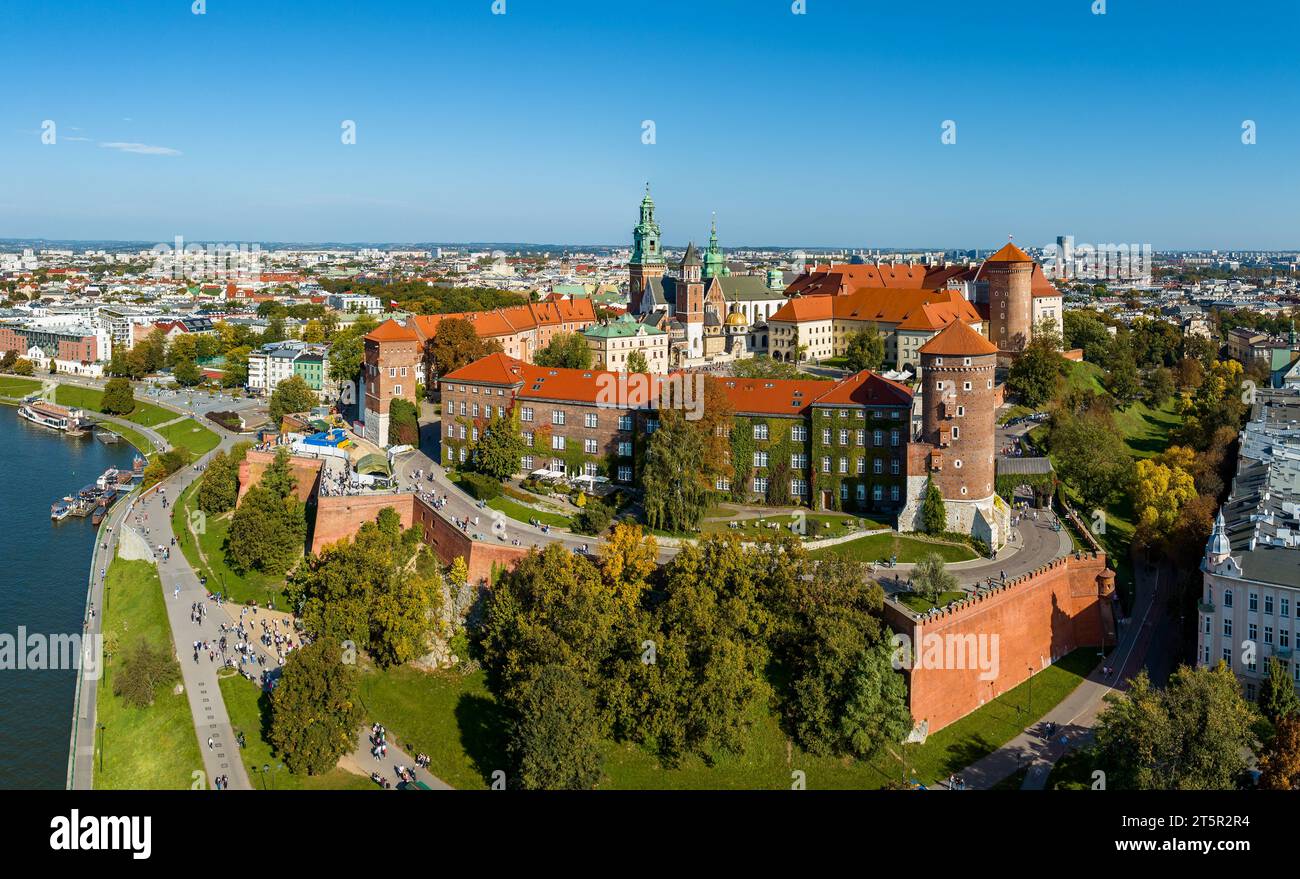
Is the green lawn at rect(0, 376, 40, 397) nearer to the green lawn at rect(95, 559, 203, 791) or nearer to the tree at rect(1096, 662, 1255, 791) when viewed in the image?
the green lawn at rect(95, 559, 203, 791)

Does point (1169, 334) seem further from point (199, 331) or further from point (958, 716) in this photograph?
point (199, 331)

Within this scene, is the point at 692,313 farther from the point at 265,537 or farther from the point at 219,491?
the point at 265,537

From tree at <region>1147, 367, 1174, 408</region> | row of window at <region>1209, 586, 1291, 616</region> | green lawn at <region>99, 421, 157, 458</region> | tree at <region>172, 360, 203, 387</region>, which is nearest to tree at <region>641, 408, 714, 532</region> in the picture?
row of window at <region>1209, 586, 1291, 616</region>

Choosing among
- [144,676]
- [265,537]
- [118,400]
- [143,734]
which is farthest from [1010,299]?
[118,400]

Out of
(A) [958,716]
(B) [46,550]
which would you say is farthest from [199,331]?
(A) [958,716]

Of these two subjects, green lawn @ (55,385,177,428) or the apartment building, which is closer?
the apartment building

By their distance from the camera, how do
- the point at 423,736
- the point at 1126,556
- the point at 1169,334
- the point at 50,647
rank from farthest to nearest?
the point at 1169,334 < the point at 1126,556 < the point at 50,647 < the point at 423,736
